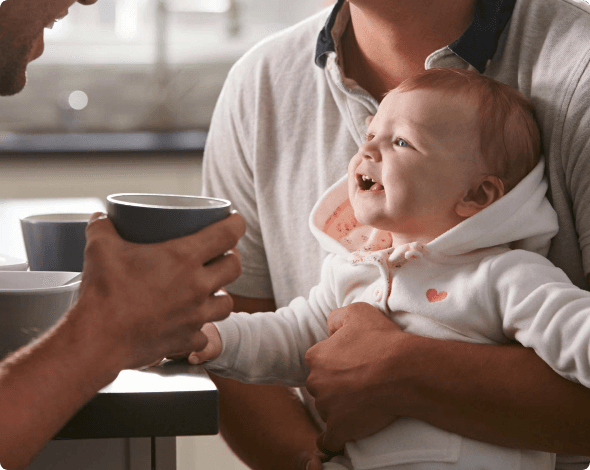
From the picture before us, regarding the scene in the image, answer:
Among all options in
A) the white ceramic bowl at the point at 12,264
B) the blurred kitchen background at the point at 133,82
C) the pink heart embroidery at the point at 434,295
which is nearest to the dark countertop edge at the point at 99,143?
the blurred kitchen background at the point at 133,82

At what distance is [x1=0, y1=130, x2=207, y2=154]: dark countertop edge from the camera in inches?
110

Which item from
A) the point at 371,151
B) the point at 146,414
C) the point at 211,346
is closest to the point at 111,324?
the point at 146,414

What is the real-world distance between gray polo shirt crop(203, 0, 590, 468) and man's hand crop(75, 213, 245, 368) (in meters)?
0.52

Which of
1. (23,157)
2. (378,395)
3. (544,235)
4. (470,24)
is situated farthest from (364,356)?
(23,157)

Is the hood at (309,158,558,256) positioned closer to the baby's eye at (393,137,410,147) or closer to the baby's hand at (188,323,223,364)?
the baby's eye at (393,137,410,147)

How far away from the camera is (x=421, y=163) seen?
1.02 m

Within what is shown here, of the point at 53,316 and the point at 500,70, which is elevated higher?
the point at 500,70

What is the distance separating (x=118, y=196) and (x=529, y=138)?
58 cm

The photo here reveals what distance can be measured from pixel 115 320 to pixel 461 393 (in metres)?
0.46

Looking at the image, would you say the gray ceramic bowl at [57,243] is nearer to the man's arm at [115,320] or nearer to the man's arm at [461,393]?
the man's arm at [115,320]

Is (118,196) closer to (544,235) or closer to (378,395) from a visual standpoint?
(378,395)

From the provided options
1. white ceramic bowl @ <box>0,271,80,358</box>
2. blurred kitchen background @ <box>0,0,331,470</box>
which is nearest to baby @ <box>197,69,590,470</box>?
white ceramic bowl @ <box>0,271,80,358</box>

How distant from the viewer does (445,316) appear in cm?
98

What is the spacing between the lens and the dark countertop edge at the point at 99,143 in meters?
2.80
